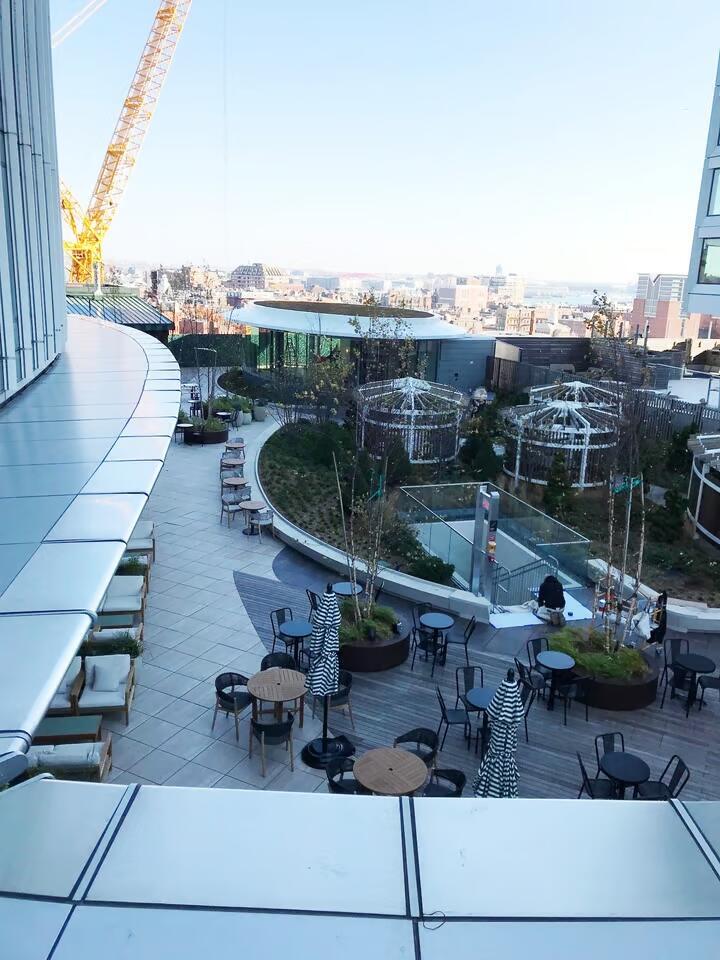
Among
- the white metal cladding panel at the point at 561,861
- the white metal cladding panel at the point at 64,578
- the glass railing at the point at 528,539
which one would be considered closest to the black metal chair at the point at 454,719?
the glass railing at the point at 528,539

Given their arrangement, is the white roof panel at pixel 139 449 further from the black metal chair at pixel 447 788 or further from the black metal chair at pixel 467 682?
the black metal chair at pixel 467 682

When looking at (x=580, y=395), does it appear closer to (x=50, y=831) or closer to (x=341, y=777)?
(x=341, y=777)

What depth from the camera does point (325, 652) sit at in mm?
9664

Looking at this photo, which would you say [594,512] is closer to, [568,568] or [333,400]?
[568,568]

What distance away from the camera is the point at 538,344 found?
36000 mm

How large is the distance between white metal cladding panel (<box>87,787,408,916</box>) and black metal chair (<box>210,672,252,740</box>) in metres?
6.31

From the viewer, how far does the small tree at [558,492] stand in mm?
18766

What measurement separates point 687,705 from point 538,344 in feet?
89.7

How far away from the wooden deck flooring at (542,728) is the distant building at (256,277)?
389 feet

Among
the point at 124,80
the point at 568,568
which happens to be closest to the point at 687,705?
the point at 568,568

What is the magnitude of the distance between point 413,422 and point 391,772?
15.7 meters

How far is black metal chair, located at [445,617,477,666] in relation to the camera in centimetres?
1175

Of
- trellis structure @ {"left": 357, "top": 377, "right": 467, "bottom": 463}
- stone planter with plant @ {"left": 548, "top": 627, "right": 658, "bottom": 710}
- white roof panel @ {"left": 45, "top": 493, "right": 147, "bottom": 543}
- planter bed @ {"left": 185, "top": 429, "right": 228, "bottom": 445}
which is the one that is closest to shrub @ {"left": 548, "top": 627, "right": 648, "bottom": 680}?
stone planter with plant @ {"left": 548, "top": 627, "right": 658, "bottom": 710}

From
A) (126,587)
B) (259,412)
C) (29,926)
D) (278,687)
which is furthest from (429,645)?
(259,412)
